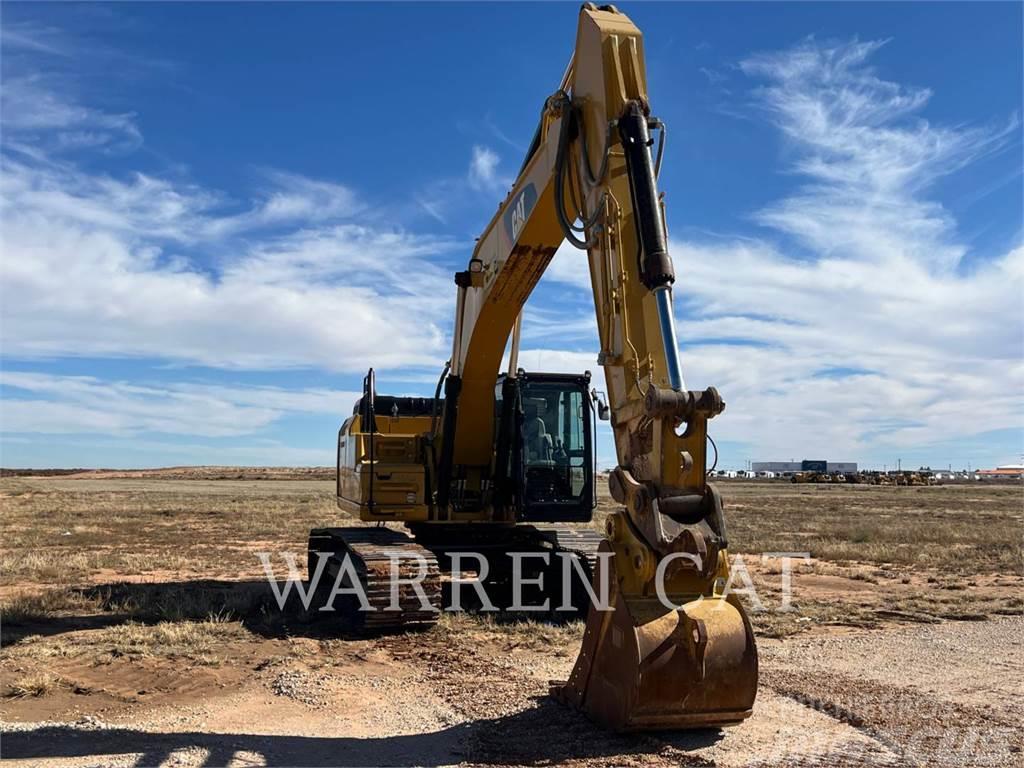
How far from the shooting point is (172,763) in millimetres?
6004

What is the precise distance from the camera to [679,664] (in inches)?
235

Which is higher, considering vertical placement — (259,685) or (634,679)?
(634,679)

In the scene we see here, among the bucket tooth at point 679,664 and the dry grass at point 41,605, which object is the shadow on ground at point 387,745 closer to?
the bucket tooth at point 679,664

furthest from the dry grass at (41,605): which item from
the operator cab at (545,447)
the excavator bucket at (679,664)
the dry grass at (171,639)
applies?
the excavator bucket at (679,664)

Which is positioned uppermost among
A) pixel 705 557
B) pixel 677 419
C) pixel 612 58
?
pixel 612 58

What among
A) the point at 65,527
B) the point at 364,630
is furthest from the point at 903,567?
the point at 65,527

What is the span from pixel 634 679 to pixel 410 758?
1618mm

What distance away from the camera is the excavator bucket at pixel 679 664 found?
5934mm

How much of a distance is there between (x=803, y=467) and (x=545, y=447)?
160 m

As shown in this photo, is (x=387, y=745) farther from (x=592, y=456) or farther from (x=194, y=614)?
(x=592, y=456)

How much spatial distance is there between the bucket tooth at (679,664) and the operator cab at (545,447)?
5683 mm

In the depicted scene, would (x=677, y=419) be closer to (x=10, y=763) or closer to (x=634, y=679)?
(x=634, y=679)

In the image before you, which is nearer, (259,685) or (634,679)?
(634,679)

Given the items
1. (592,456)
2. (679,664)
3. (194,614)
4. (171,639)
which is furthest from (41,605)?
(679,664)
